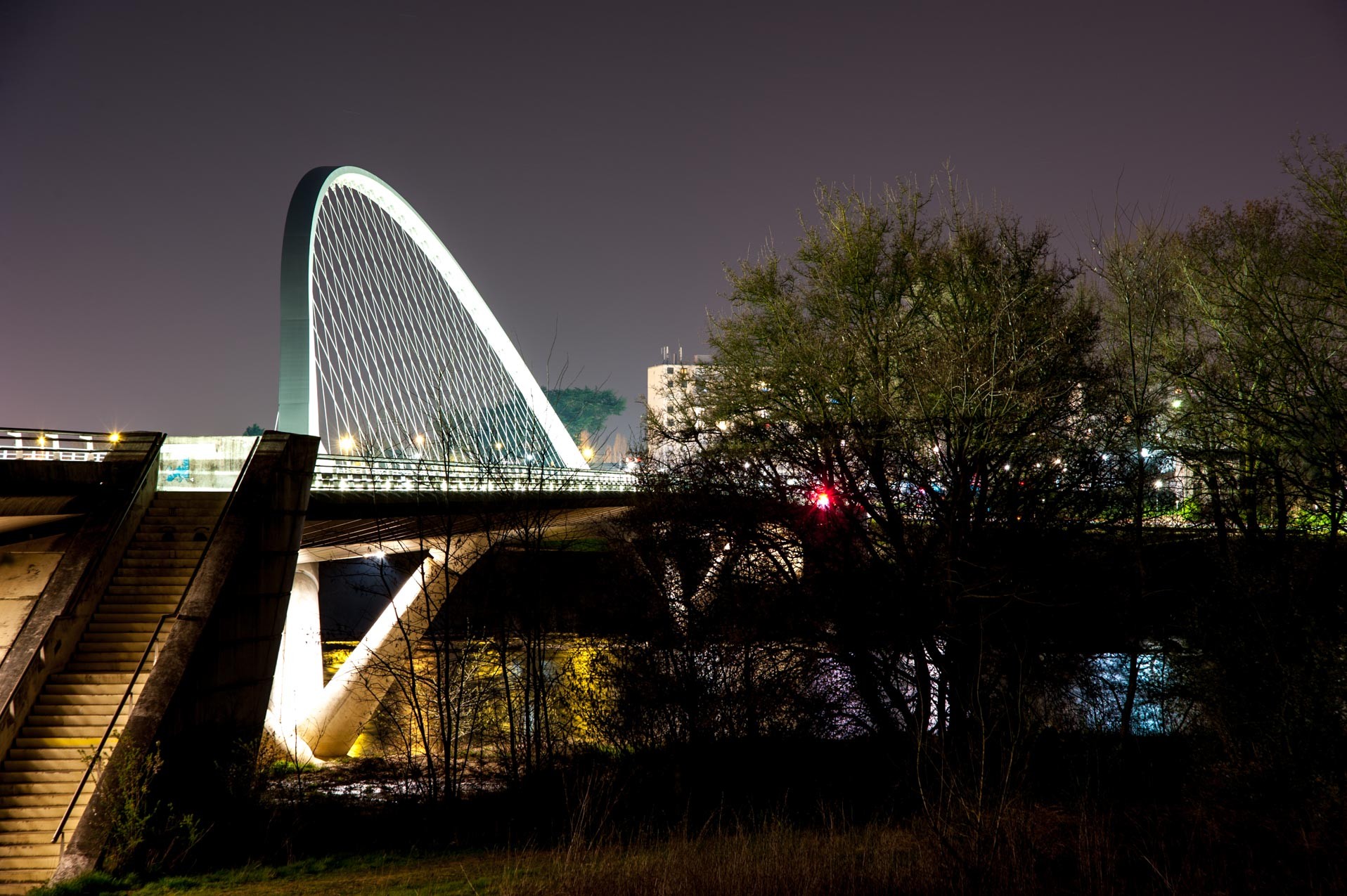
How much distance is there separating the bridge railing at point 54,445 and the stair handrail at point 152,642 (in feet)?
6.40

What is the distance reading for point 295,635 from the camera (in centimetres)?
2239

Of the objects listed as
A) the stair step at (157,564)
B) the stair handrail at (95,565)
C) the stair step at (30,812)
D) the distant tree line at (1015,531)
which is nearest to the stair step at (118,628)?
the stair handrail at (95,565)

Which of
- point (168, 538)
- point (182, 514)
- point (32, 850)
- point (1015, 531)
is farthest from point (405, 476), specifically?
point (1015, 531)

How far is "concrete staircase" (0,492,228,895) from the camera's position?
864 centimetres

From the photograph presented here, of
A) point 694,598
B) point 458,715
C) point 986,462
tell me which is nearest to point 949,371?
point 986,462

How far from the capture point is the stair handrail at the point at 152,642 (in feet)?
28.8

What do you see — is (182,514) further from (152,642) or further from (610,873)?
(610,873)

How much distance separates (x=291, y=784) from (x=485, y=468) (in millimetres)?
6884

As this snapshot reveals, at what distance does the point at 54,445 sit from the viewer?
41.7ft

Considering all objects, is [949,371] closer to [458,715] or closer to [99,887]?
[458,715]

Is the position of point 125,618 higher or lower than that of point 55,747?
higher

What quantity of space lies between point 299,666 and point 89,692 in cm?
1216

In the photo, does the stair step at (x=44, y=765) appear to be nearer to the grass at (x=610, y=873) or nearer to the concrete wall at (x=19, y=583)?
the concrete wall at (x=19, y=583)

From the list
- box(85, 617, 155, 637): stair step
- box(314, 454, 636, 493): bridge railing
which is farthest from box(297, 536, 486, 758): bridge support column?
box(85, 617, 155, 637): stair step
